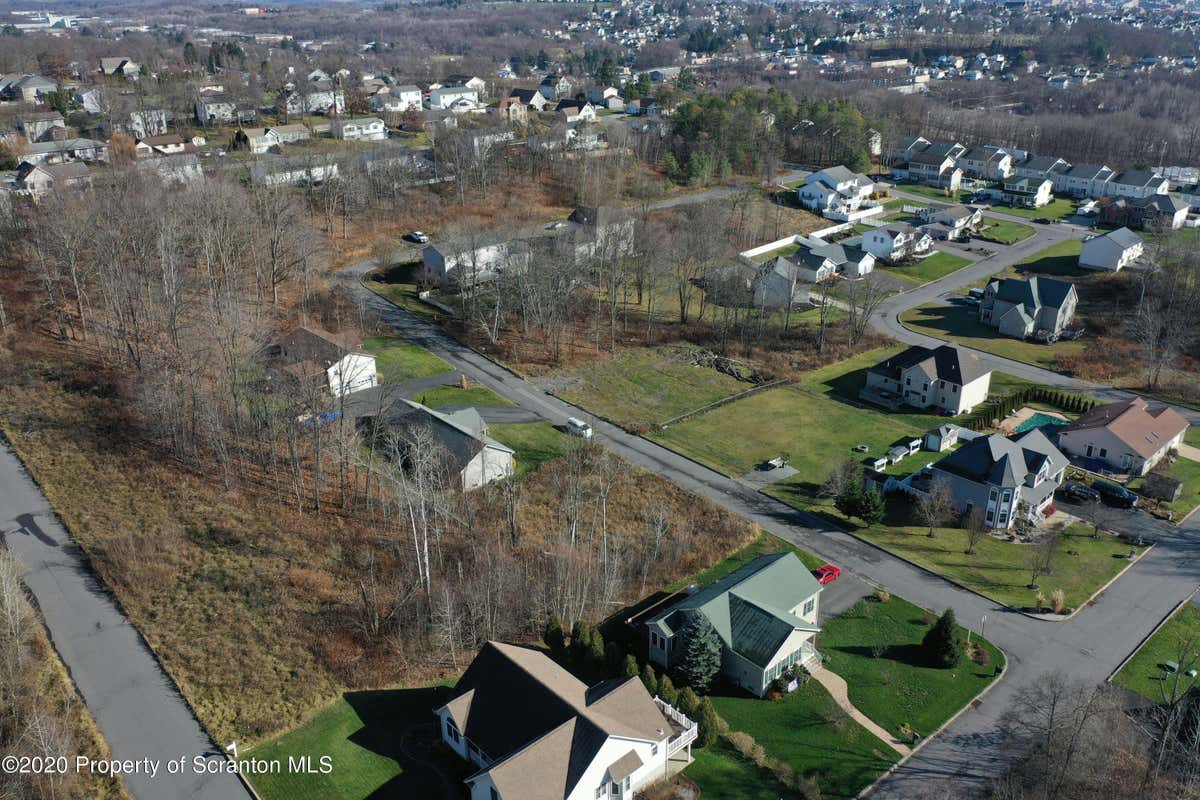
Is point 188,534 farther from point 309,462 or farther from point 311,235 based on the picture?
point 311,235

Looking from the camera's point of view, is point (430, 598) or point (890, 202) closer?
point (430, 598)

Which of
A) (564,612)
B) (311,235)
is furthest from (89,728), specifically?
(311,235)

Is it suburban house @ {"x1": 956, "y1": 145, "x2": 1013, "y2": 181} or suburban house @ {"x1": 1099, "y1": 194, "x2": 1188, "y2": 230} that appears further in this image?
suburban house @ {"x1": 956, "y1": 145, "x2": 1013, "y2": 181}

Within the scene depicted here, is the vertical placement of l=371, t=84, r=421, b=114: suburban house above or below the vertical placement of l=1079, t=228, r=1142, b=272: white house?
above

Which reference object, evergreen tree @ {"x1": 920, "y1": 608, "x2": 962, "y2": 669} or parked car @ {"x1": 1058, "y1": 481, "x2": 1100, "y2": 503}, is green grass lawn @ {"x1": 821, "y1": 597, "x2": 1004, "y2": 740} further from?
parked car @ {"x1": 1058, "y1": 481, "x2": 1100, "y2": 503}

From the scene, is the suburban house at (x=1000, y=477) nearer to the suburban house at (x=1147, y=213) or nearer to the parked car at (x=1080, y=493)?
the parked car at (x=1080, y=493)

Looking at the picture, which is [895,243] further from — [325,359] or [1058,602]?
[325,359]

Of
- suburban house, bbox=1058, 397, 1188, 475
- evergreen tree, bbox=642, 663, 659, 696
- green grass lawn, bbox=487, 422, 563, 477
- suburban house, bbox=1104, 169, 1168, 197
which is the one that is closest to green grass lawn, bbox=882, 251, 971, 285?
suburban house, bbox=1058, 397, 1188, 475
